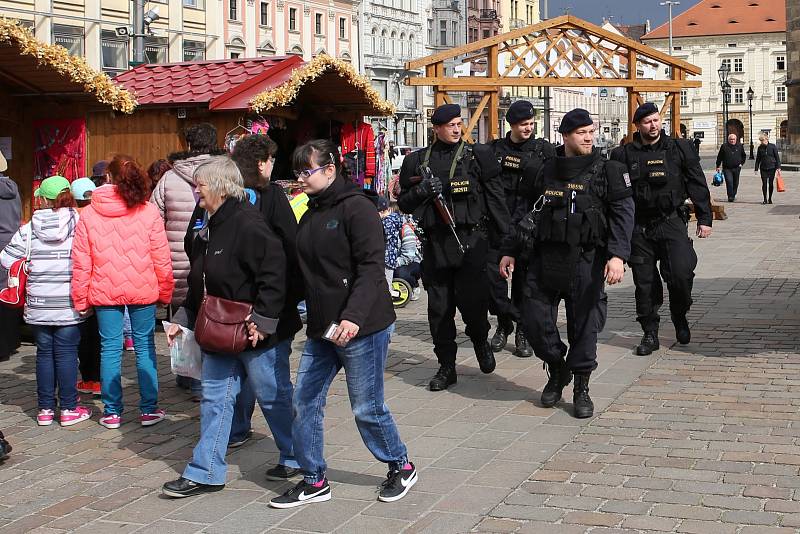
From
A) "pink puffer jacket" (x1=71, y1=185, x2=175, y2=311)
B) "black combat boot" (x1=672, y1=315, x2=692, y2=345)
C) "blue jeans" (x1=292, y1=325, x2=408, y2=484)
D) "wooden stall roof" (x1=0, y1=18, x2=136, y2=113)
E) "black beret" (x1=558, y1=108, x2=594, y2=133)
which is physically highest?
"wooden stall roof" (x1=0, y1=18, x2=136, y2=113)

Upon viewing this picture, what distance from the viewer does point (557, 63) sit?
19.8 metres

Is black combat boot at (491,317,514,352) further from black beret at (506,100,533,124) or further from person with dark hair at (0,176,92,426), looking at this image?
person with dark hair at (0,176,92,426)

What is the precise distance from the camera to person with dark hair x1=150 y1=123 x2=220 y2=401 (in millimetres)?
8320

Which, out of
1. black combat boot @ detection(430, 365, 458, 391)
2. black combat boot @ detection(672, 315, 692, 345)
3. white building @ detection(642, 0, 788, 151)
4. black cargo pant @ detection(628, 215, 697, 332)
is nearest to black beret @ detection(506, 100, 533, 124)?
black cargo pant @ detection(628, 215, 697, 332)

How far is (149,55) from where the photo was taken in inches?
1970

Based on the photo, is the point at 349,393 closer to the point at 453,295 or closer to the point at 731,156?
the point at 453,295

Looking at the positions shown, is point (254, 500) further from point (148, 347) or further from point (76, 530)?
point (148, 347)

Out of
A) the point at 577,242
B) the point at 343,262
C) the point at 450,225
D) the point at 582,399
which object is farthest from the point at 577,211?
the point at 343,262

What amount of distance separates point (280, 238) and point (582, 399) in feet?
7.65

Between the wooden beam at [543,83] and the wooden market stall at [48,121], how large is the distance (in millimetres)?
6557

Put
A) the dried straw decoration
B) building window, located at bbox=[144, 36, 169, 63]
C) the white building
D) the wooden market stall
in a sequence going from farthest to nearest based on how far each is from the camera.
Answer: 1. the white building
2. building window, located at bbox=[144, 36, 169, 63]
3. the dried straw decoration
4. the wooden market stall

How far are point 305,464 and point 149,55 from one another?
152 ft

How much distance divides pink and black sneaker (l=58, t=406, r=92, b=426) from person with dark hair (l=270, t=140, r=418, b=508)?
7.99ft

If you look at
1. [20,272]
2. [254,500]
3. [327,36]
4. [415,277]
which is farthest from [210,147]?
[327,36]
